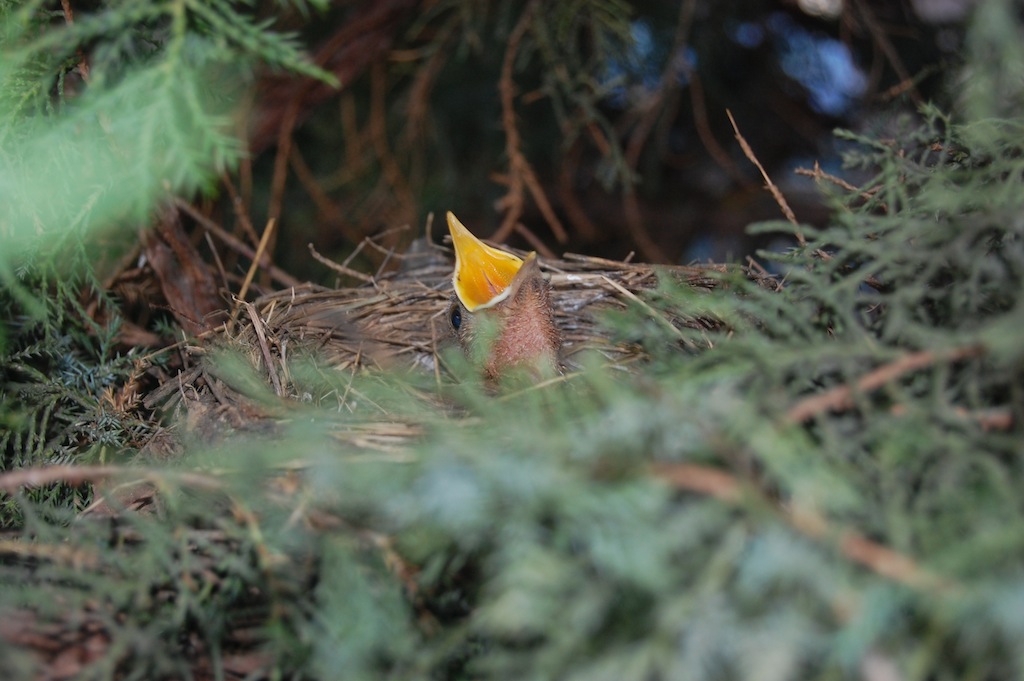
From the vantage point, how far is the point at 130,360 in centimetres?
143

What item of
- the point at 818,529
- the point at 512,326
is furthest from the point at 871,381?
the point at 512,326

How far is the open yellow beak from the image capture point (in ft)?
6.14

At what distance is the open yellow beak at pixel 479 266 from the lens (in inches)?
73.7

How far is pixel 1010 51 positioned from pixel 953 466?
15.5 inches

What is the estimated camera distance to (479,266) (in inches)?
76.0

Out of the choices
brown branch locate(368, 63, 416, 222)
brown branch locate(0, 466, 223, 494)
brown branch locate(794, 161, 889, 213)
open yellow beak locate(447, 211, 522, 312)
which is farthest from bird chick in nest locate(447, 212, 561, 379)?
brown branch locate(0, 466, 223, 494)

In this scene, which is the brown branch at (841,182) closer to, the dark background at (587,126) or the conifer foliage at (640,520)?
the conifer foliage at (640,520)

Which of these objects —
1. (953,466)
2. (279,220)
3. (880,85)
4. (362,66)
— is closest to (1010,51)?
(953,466)

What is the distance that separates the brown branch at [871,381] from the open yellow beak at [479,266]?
1.11 metres

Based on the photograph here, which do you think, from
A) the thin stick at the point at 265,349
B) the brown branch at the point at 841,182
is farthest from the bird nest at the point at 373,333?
the brown branch at the point at 841,182

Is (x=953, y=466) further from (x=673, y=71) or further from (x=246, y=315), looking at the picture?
(x=673, y=71)

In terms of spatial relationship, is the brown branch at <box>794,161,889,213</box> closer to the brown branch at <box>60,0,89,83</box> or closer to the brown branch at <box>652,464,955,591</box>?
the brown branch at <box>652,464,955,591</box>

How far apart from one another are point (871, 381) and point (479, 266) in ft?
3.96

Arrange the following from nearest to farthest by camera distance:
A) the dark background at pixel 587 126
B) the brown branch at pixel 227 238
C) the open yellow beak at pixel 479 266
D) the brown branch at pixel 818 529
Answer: the brown branch at pixel 818 529
the brown branch at pixel 227 238
the open yellow beak at pixel 479 266
the dark background at pixel 587 126
